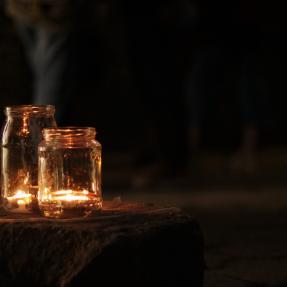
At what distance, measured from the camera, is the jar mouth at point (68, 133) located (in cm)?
239

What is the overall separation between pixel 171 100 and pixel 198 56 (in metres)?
1.56

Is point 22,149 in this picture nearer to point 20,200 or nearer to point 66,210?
point 20,200

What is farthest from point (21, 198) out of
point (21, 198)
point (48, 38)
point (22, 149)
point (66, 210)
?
point (48, 38)

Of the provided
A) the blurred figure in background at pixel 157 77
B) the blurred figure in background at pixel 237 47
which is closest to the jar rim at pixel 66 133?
the blurred figure in background at pixel 157 77

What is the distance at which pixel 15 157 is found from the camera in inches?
105

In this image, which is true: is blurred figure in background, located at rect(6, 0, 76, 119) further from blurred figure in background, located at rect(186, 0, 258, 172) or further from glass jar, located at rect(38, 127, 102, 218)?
blurred figure in background, located at rect(186, 0, 258, 172)

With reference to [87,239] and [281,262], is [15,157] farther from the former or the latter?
[281,262]

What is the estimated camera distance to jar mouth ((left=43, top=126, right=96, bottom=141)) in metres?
2.39

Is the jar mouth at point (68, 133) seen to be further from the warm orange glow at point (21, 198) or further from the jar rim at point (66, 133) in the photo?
the warm orange glow at point (21, 198)

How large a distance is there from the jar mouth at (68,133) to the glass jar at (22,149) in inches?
8.6

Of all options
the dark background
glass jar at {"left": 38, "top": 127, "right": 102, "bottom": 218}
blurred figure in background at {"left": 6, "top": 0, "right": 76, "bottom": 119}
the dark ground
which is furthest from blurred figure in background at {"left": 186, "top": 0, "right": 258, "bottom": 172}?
glass jar at {"left": 38, "top": 127, "right": 102, "bottom": 218}

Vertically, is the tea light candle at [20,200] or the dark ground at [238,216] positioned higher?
the tea light candle at [20,200]

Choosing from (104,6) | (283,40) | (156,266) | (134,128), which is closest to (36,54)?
(104,6)

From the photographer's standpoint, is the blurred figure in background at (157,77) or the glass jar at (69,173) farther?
the blurred figure in background at (157,77)
